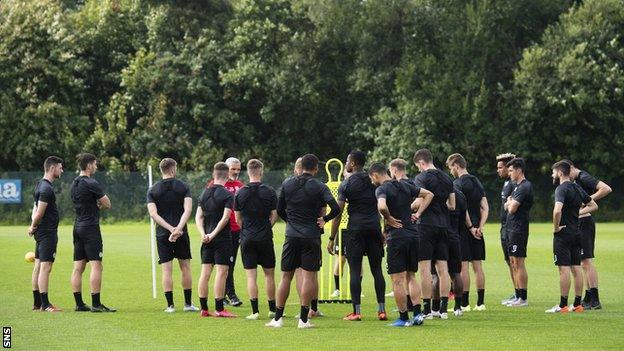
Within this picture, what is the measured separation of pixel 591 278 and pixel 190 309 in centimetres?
550

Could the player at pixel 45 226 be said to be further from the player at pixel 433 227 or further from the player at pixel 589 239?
the player at pixel 589 239

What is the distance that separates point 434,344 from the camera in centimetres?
1279

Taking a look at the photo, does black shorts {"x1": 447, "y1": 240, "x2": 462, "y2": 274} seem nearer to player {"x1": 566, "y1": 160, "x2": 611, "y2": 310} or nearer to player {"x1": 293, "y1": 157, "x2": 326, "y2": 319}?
player {"x1": 293, "y1": 157, "x2": 326, "y2": 319}

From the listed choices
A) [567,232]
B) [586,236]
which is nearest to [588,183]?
[586,236]

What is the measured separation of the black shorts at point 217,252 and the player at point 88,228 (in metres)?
1.39

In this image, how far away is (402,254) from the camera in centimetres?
1437

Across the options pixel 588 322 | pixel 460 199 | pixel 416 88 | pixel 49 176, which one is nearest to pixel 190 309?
pixel 49 176

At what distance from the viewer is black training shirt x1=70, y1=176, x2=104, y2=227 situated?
15969mm

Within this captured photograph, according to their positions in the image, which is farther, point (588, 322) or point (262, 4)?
point (262, 4)

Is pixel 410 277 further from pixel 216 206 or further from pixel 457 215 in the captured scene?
pixel 216 206

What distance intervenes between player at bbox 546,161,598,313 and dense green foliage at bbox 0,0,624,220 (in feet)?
107

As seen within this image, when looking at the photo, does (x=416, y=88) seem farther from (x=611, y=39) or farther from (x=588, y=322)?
(x=588, y=322)

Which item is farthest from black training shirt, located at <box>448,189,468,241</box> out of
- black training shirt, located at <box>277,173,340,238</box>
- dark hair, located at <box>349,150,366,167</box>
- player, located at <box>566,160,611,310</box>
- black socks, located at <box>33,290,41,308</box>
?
black socks, located at <box>33,290,41,308</box>

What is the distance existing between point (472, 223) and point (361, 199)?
8.98 feet
